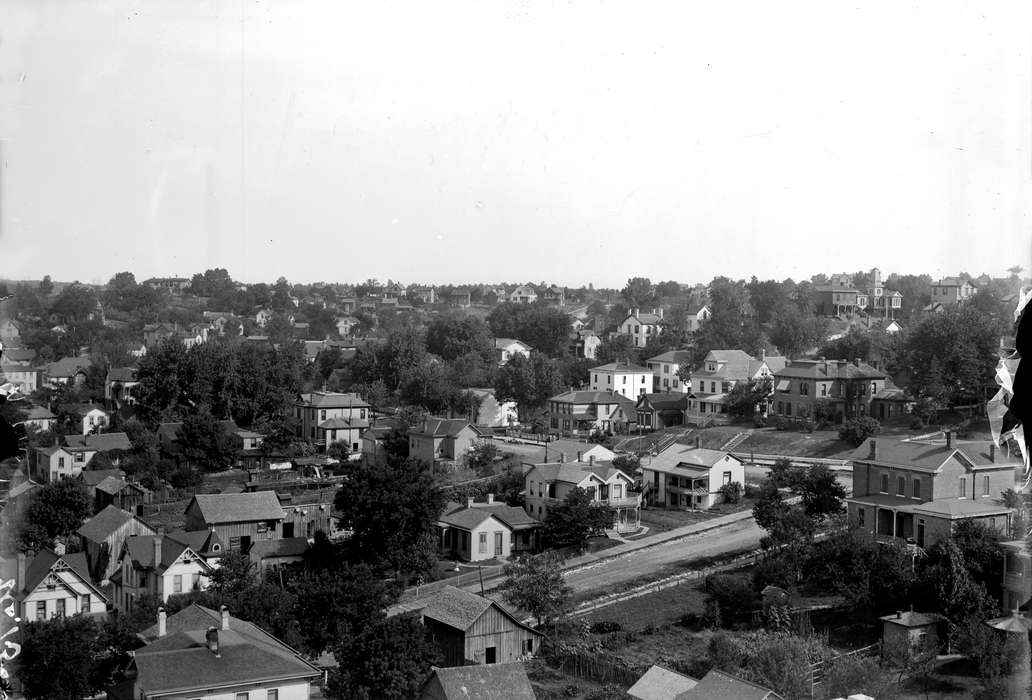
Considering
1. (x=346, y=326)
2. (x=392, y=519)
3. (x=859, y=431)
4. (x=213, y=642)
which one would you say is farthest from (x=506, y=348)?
(x=213, y=642)

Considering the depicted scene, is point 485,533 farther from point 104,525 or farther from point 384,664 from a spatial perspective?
point 384,664

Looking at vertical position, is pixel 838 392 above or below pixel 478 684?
above

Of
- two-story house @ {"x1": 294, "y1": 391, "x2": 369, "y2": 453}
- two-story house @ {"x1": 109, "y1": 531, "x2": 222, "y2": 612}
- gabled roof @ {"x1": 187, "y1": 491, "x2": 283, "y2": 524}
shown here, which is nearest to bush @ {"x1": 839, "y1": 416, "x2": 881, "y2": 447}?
gabled roof @ {"x1": 187, "y1": 491, "x2": 283, "y2": 524}

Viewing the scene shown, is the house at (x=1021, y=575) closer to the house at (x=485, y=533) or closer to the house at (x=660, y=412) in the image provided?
the house at (x=485, y=533)

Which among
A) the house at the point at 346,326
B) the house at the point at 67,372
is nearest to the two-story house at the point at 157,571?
the house at the point at 67,372

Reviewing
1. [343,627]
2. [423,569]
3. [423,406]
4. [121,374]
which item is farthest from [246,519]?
[121,374]

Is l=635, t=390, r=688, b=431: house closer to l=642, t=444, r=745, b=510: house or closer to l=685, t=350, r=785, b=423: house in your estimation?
l=685, t=350, r=785, b=423: house

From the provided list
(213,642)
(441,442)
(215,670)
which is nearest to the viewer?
(215,670)
